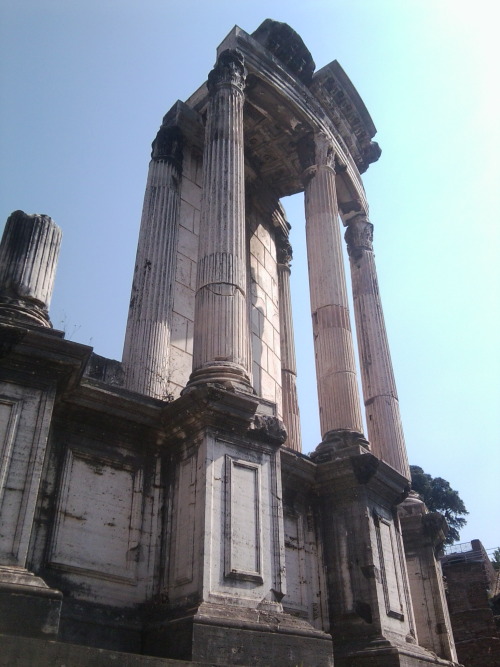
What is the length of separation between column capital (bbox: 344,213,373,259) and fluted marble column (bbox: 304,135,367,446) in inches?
100

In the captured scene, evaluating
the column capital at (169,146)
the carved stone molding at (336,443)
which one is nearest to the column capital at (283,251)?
the column capital at (169,146)

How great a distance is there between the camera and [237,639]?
7.72m

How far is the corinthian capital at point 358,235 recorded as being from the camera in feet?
61.5

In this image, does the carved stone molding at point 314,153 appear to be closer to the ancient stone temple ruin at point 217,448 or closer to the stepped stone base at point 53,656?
the ancient stone temple ruin at point 217,448

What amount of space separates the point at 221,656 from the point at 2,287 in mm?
5528

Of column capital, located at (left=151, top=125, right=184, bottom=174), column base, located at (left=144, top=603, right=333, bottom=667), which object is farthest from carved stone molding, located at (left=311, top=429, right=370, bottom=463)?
column capital, located at (left=151, top=125, right=184, bottom=174)

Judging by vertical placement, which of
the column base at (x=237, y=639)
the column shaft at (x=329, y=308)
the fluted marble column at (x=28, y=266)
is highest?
the column shaft at (x=329, y=308)

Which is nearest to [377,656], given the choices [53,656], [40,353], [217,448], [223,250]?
[217,448]

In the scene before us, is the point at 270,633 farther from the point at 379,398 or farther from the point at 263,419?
the point at 379,398

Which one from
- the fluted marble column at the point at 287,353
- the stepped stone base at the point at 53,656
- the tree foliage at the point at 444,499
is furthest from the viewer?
the tree foliage at the point at 444,499

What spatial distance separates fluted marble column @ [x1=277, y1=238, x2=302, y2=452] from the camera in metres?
16.6

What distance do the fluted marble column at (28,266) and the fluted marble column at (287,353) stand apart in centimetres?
816

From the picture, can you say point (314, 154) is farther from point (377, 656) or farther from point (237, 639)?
point (237, 639)

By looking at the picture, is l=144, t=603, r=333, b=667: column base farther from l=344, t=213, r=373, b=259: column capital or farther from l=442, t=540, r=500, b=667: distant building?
l=442, t=540, r=500, b=667: distant building
